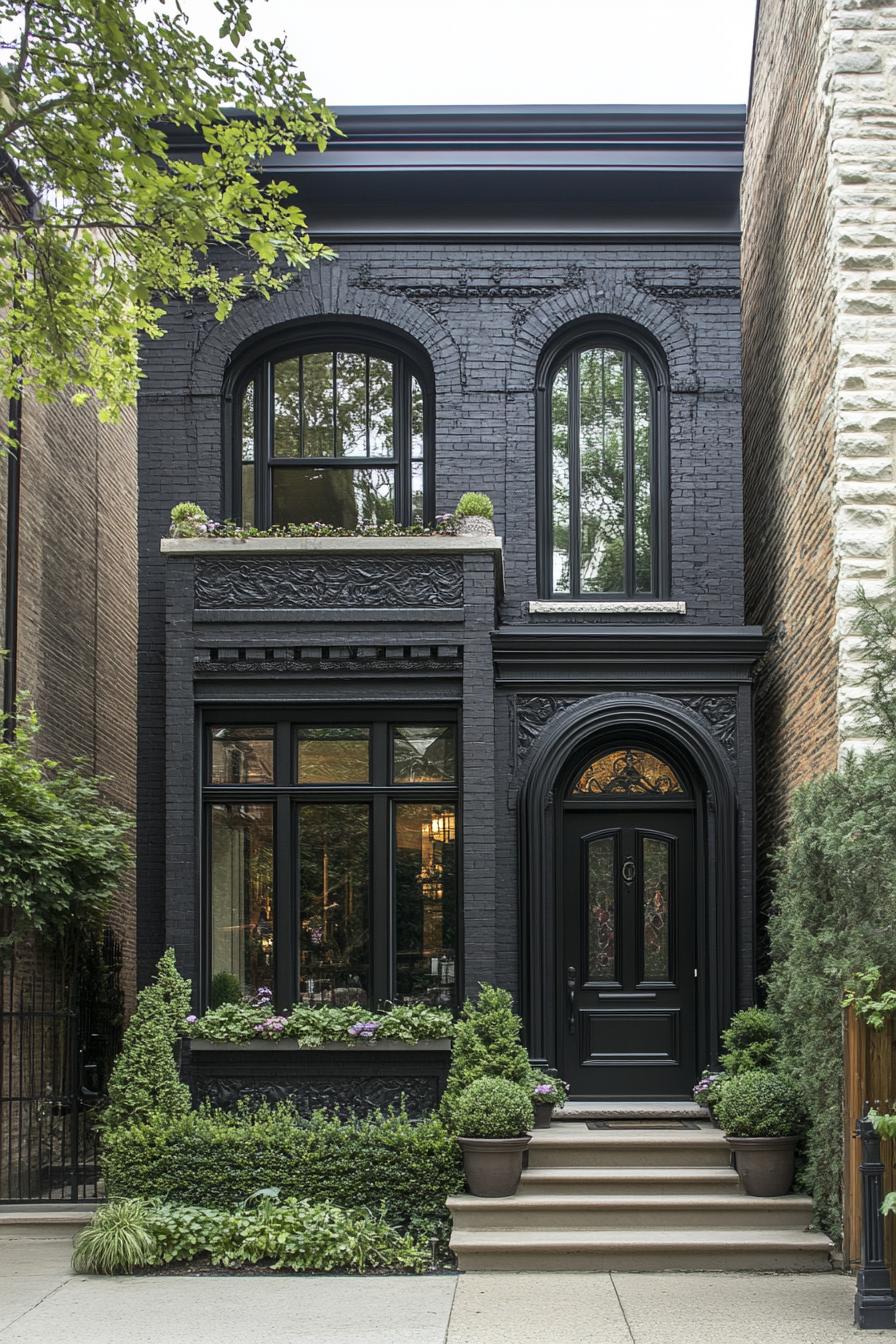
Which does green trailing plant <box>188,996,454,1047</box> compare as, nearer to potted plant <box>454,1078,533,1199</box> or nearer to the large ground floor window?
the large ground floor window

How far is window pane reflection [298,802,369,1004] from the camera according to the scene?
43.3 ft

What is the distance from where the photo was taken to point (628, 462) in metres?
14.5

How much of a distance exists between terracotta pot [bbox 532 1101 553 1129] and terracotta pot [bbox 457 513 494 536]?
4830mm

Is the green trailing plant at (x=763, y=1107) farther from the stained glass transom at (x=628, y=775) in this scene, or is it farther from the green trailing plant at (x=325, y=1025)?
the stained glass transom at (x=628, y=775)

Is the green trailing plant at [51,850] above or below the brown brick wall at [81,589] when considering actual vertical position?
below

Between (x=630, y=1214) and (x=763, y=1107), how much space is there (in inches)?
50.2

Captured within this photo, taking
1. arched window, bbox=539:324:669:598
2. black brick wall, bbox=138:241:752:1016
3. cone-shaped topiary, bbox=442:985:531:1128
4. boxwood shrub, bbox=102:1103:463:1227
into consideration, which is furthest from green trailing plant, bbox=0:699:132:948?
arched window, bbox=539:324:669:598

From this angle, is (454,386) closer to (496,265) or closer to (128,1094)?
(496,265)

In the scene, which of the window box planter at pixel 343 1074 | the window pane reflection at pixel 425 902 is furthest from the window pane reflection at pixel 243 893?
the window pane reflection at pixel 425 902

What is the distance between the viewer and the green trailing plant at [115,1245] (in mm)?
10703

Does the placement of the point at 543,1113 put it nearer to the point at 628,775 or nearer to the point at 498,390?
the point at 628,775

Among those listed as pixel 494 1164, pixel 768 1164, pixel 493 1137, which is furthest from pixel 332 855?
pixel 768 1164

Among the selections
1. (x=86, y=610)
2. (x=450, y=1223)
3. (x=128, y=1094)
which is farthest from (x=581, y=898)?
(x=86, y=610)

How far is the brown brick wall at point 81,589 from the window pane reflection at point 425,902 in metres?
3.01
